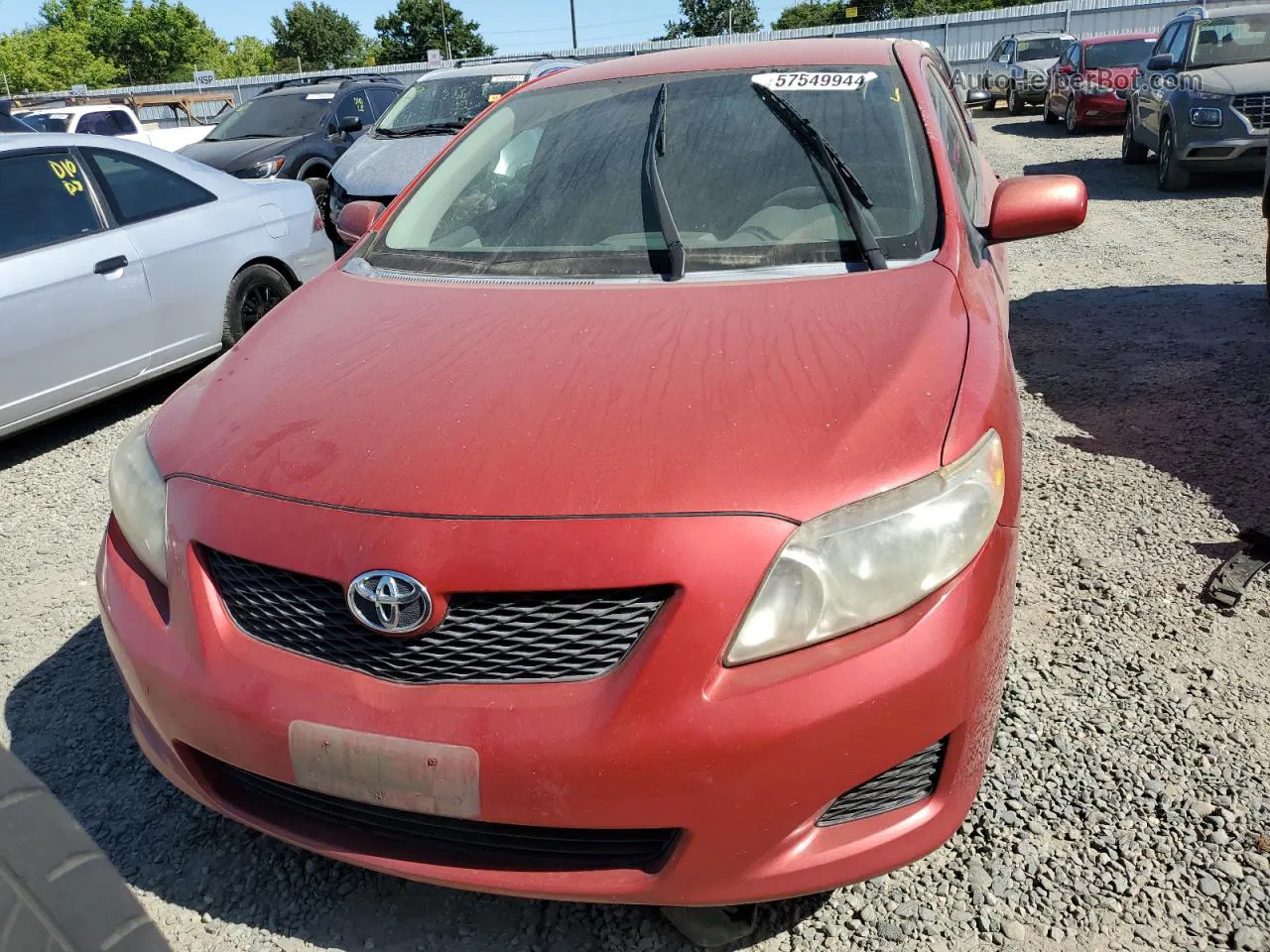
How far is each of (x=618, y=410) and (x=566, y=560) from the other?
0.40m

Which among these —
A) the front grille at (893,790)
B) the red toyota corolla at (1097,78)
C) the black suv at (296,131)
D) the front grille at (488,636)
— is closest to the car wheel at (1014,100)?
the red toyota corolla at (1097,78)

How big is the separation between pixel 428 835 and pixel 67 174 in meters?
4.57

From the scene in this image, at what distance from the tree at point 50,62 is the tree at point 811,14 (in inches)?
1780

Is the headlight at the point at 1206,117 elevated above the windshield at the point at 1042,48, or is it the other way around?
the headlight at the point at 1206,117

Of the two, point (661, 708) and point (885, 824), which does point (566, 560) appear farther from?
point (885, 824)

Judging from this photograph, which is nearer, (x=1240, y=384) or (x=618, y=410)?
(x=618, y=410)

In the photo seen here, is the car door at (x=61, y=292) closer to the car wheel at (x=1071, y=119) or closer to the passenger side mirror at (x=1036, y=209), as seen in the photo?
the passenger side mirror at (x=1036, y=209)

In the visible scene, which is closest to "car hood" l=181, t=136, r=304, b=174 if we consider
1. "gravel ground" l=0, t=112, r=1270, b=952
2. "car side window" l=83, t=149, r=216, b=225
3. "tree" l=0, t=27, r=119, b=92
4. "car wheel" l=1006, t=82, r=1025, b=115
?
"car side window" l=83, t=149, r=216, b=225

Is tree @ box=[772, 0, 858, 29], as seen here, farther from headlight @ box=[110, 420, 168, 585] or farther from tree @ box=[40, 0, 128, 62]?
headlight @ box=[110, 420, 168, 585]

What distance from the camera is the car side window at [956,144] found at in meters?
2.97

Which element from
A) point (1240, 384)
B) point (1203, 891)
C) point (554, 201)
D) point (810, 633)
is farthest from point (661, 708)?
point (1240, 384)

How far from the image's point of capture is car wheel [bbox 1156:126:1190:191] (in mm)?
9633

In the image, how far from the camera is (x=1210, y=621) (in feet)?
9.61

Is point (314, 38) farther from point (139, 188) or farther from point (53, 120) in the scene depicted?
point (139, 188)
